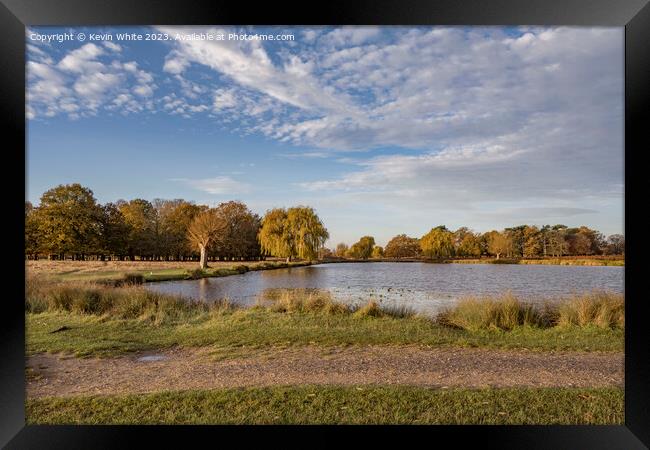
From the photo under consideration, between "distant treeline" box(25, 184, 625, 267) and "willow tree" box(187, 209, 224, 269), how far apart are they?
0.9 inches

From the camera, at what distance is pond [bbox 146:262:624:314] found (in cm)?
709

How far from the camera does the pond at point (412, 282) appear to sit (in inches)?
279

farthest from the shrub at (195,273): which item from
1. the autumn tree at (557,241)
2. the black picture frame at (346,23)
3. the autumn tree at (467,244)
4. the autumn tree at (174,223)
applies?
the autumn tree at (557,241)

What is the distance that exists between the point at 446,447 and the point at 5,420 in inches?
126

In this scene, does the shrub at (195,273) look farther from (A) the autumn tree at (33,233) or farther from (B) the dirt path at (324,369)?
(B) the dirt path at (324,369)

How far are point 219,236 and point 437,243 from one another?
18.8 feet

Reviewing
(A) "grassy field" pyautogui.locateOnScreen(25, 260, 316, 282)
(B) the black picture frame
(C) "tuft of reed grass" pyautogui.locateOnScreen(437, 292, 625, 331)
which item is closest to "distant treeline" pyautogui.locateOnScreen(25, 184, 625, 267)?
(A) "grassy field" pyautogui.locateOnScreen(25, 260, 316, 282)

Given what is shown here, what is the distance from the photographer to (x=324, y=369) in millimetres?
3500

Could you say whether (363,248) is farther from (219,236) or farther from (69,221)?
(69,221)

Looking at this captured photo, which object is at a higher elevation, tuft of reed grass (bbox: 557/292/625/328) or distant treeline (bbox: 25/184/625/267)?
distant treeline (bbox: 25/184/625/267)

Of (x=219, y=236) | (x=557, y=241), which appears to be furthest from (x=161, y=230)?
(x=557, y=241)

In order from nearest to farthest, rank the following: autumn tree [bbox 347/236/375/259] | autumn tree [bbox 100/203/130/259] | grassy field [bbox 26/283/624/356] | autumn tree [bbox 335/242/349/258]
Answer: grassy field [bbox 26/283/624/356]
autumn tree [bbox 100/203/130/259]
autumn tree [bbox 347/236/375/259]
autumn tree [bbox 335/242/349/258]

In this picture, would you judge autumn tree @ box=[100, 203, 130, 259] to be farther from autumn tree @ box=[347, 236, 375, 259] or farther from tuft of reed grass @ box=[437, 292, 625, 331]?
tuft of reed grass @ box=[437, 292, 625, 331]

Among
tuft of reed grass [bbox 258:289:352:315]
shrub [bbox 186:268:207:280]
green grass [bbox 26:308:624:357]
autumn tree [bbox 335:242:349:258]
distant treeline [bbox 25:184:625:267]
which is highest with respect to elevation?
distant treeline [bbox 25:184:625:267]
